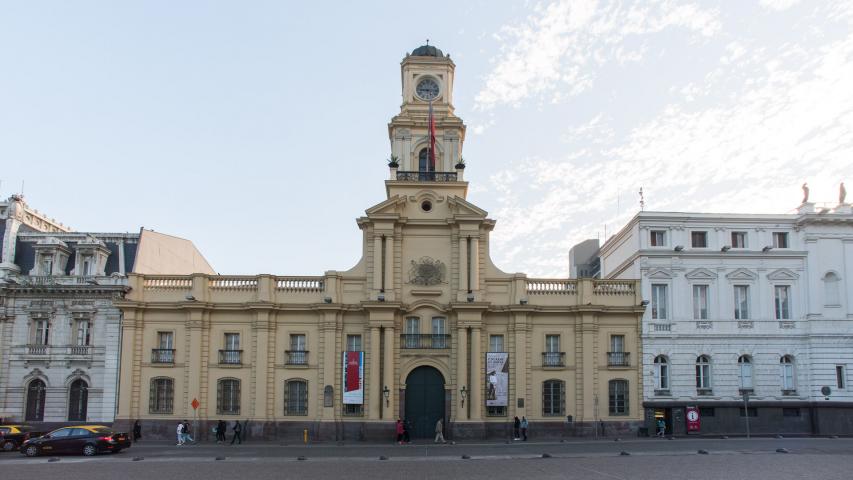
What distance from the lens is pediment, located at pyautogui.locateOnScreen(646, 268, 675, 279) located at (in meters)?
50.4

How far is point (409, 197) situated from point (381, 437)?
47.6 ft

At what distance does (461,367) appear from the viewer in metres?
48.8

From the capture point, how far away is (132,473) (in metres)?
28.9

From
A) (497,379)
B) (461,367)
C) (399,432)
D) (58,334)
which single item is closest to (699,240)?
(497,379)

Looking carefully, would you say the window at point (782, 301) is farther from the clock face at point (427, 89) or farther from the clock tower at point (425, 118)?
the clock face at point (427, 89)

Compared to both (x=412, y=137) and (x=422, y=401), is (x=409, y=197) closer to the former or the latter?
(x=412, y=137)

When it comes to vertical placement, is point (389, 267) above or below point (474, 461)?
above

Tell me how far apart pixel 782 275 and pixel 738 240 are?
3.33m

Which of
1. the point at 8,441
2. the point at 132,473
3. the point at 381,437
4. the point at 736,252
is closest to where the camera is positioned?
the point at 132,473

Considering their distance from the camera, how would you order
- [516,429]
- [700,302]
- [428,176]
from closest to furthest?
[516,429]
[700,302]
[428,176]

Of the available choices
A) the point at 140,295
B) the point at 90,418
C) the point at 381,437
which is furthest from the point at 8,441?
the point at 381,437

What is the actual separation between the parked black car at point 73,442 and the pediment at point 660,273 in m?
31.5

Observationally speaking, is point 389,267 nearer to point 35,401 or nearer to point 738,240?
point 738,240

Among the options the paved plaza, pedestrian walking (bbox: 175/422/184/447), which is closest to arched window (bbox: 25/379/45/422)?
the paved plaza
